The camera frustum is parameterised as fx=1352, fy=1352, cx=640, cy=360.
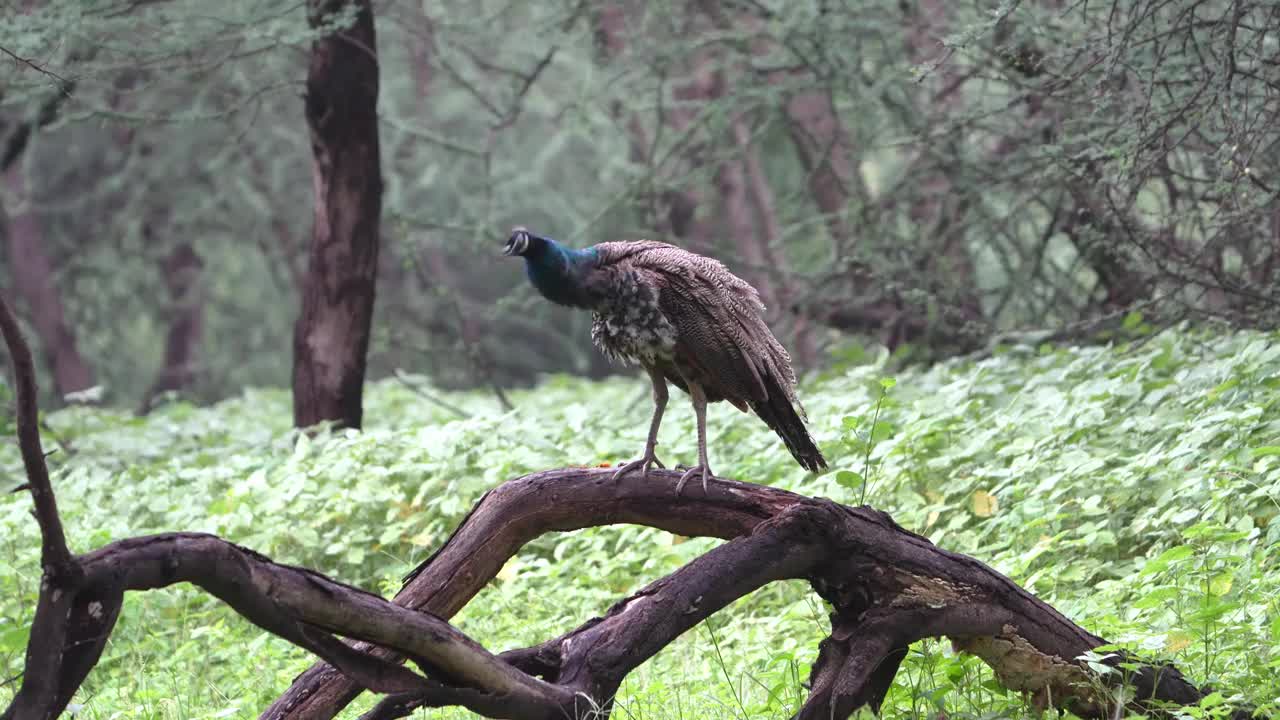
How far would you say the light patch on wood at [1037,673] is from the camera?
Result: 3.89 metres

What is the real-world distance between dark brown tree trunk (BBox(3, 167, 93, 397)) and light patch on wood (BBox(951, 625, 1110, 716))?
1565cm

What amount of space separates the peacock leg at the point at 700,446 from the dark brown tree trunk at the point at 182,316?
16964mm

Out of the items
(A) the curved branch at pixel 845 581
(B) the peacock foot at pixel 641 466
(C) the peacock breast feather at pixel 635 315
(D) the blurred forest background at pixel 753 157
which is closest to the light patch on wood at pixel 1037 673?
(A) the curved branch at pixel 845 581

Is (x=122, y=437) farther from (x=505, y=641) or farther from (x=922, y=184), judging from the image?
(x=922, y=184)

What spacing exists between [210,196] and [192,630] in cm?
1475

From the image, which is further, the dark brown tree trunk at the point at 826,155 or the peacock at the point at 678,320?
the dark brown tree trunk at the point at 826,155

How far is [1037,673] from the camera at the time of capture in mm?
3918

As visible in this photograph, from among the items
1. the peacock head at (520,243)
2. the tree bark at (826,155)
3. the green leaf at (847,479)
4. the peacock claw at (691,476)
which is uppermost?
the tree bark at (826,155)

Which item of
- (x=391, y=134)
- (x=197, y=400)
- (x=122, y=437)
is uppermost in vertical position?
(x=391, y=134)

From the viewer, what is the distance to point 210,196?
19.3 meters

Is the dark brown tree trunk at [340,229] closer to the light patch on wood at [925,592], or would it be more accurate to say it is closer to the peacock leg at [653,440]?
the peacock leg at [653,440]

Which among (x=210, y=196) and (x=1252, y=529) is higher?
(x=210, y=196)

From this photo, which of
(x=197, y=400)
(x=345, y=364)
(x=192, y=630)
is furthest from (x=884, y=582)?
(x=197, y=400)

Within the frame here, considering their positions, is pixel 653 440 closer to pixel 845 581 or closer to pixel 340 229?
pixel 845 581
